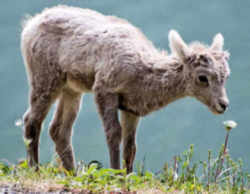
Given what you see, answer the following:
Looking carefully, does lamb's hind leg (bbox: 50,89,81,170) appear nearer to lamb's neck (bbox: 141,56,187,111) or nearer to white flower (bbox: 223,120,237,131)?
lamb's neck (bbox: 141,56,187,111)

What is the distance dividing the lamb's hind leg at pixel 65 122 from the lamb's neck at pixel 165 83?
1.86 metres

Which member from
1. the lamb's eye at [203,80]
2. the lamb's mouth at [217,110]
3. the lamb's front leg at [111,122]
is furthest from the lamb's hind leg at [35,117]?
the lamb's mouth at [217,110]

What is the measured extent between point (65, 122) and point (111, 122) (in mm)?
1843

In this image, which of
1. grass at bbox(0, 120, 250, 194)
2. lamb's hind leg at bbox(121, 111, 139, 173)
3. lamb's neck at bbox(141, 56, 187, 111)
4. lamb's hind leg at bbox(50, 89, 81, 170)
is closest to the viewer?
grass at bbox(0, 120, 250, 194)

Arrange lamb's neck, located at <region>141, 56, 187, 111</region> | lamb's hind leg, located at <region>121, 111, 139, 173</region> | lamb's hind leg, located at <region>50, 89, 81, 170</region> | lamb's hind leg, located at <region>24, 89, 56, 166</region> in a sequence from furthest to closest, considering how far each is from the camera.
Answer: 1. lamb's hind leg, located at <region>50, 89, 81, 170</region>
2. lamb's hind leg, located at <region>24, 89, 56, 166</region>
3. lamb's hind leg, located at <region>121, 111, 139, 173</region>
4. lamb's neck, located at <region>141, 56, 187, 111</region>

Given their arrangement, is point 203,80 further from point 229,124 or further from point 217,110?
point 229,124

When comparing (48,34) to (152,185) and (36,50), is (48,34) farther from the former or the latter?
(152,185)

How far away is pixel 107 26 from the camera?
783 cm

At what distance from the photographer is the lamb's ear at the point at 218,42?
23.7 ft

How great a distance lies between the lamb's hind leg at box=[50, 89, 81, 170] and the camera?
337 inches

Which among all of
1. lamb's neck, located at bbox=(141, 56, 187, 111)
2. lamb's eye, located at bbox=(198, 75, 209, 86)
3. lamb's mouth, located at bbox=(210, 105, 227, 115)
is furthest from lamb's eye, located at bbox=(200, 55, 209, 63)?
lamb's mouth, located at bbox=(210, 105, 227, 115)

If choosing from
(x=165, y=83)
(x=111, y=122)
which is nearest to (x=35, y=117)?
(x=111, y=122)

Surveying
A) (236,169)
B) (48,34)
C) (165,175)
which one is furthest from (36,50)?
(236,169)

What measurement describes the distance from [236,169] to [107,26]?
358 centimetres
